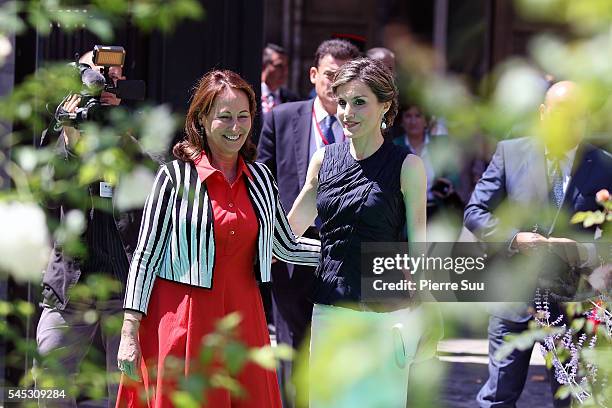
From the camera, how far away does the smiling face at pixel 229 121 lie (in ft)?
12.0

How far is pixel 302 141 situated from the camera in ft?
16.8

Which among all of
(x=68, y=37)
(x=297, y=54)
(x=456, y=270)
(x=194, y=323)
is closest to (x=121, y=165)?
(x=194, y=323)

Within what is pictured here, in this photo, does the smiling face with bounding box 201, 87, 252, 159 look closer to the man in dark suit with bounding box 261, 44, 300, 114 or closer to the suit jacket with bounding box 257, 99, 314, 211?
the suit jacket with bounding box 257, 99, 314, 211

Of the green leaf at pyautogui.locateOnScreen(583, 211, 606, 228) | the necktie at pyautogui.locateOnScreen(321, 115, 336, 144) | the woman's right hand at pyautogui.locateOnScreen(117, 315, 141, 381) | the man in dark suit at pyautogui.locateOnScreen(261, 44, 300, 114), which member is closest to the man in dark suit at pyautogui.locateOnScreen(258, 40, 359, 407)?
the necktie at pyautogui.locateOnScreen(321, 115, 336, 144)

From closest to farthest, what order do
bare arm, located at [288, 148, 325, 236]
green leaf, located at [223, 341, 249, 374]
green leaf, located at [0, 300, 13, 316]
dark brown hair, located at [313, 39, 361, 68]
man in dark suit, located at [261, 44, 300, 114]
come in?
green leaf, located at [223, 341, 249, 374] < green leaf, located at [0, 300, 13, 316] < bare arm, located at [288, 148, 325, 236] < dark brown hair, located at [313, 39, 361, 68] < man in dark suit, located at [261, 44, 300, 114]

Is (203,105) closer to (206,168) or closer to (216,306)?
(206,168)

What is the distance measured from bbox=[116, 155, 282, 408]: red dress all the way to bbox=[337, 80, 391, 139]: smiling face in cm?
49

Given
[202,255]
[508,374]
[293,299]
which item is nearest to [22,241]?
[202,255]

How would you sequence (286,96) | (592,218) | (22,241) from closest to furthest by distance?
1. (22,241)
2. (592,218)
3. (286,96)

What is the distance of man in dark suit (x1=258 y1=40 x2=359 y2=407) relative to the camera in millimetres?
5133

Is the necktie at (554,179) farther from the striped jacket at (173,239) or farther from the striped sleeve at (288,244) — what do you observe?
the striped jacket at (173,239)

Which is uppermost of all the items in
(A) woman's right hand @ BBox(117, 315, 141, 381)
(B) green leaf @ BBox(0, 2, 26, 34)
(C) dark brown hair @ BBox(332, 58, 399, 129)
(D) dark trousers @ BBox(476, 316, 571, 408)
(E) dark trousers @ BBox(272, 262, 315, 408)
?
(B) green leaf @ BBox(0, 2, 26, 34)

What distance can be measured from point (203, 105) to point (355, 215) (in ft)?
2.11

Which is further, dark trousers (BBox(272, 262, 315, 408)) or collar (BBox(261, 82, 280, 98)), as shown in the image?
collar (BBox(261, 82, 280, 98))
